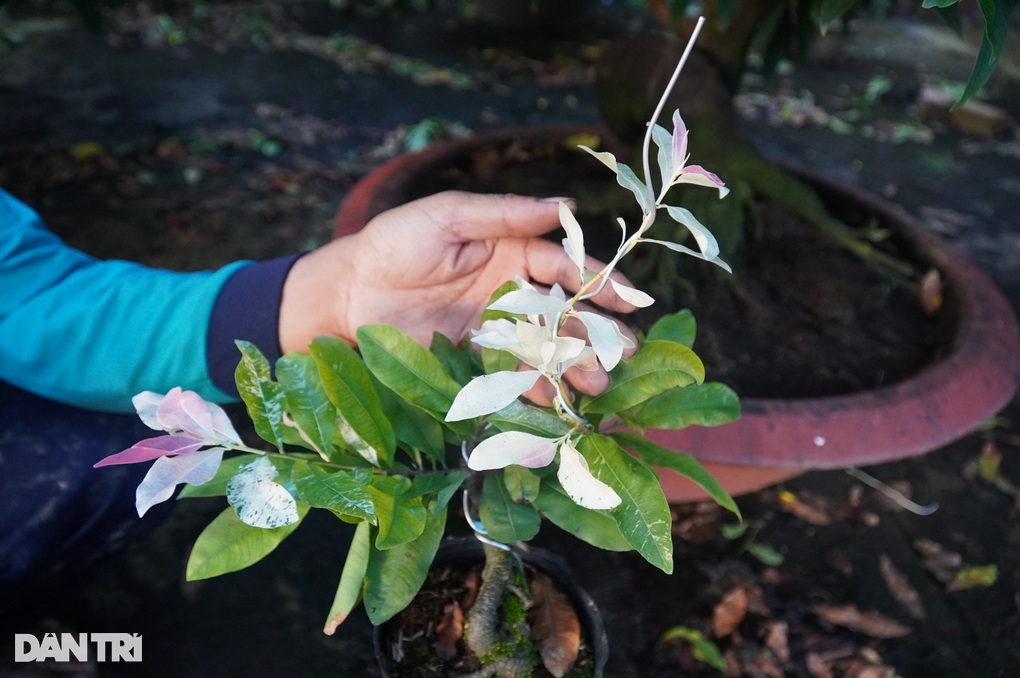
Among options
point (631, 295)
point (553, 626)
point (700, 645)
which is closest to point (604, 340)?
point (631, 295)

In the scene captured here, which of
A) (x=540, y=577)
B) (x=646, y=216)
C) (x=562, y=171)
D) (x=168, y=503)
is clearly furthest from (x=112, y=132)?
(x=646, y=216)

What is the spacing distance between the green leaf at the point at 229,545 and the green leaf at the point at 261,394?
77 millimetres

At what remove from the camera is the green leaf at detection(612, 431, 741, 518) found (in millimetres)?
760

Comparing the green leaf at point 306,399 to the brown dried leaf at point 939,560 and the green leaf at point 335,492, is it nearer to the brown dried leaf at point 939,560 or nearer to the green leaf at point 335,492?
the green leaf at point 335,492

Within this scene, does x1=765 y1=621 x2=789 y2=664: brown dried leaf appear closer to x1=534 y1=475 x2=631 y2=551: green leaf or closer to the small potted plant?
the small potted plant

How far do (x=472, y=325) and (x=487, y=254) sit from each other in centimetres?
10

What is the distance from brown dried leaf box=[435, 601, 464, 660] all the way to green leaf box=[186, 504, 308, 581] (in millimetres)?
247

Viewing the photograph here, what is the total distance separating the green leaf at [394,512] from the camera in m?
0.62

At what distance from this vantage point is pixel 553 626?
84cm

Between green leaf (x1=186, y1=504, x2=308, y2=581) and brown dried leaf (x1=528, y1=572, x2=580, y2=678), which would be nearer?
green leaf (x1=186, y1=504, x2=308, y2=581)

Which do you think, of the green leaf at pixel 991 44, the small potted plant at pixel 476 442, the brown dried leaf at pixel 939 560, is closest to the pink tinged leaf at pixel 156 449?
the small potted plant at pixel 476 442

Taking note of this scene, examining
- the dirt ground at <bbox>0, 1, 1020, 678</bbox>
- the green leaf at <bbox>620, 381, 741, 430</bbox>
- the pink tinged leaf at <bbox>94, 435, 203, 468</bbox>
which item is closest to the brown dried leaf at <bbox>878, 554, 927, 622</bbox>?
the dirt ground at <bbox>0, 1, 1020, 678</bbox>

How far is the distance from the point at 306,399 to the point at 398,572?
0.63ft

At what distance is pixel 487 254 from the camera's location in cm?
93
